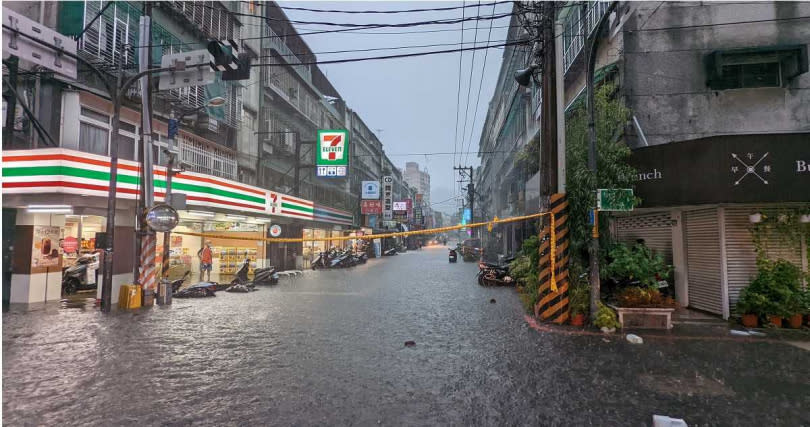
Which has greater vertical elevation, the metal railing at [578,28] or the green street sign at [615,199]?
the metal railing at [578,28]

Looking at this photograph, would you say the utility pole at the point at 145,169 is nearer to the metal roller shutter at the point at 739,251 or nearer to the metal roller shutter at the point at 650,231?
the metal roller shutter at the point at 650,231

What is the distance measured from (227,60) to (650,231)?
41.1 feet

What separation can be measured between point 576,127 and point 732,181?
148 inches

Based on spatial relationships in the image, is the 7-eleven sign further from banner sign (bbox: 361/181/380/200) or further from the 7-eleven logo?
banner sign (bbox: 361/181/380/200)

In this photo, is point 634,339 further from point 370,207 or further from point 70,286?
point 370,207

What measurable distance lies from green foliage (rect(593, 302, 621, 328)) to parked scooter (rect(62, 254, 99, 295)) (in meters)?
17.3

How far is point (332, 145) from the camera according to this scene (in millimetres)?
28141

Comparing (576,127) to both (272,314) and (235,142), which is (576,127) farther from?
(235,142)

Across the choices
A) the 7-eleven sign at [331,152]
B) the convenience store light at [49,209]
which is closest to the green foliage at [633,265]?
the convenience store light at [49,209]

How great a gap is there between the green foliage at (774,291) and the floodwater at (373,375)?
177 centimetres

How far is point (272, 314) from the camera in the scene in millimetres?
10922

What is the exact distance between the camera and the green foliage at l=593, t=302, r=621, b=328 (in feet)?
29.0

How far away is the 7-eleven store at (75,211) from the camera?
36.1 ft

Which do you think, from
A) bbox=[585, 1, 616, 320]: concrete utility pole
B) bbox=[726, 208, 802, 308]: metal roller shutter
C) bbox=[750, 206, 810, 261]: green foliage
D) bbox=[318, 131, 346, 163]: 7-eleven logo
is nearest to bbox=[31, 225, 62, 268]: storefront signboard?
bbox=[585, 1, 616, 320]: concrete utility pole
